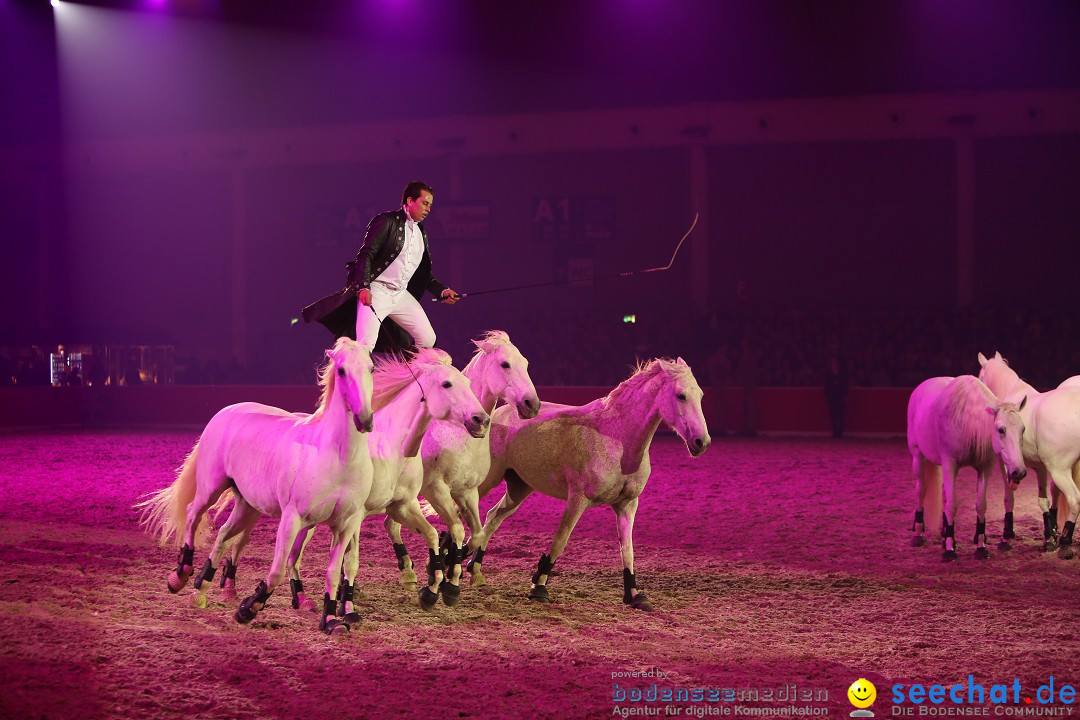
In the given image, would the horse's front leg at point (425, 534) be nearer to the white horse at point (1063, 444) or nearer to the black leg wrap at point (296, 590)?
the black leg wrap at point (296, 590)

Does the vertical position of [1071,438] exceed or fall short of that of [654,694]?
it exceeds it

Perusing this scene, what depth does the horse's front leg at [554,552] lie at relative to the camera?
22.8 feet

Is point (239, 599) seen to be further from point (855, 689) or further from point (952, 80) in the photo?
point (952, 80)

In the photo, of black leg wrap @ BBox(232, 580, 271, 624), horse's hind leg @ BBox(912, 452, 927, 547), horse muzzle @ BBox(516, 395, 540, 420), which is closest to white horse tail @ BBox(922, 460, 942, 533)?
horse's hind leg @ BBox(912, 452, 927, 547)

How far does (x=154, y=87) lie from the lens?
27219mm

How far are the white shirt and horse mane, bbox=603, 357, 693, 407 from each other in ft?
5.29

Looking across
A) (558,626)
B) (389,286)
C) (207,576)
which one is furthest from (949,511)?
(207,576)

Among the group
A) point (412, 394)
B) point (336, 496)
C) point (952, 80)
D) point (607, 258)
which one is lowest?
point (336, 496)

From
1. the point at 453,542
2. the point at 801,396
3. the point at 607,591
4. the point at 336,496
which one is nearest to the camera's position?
the point at 336,496

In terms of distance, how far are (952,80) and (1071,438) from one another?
17.9 meters

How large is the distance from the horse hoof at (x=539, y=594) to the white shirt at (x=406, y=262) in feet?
7.33

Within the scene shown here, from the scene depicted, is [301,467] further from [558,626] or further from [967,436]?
[967,436]

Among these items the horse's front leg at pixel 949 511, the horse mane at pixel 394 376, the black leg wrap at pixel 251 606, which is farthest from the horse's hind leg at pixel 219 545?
the horse's front leg at pixel 949 511

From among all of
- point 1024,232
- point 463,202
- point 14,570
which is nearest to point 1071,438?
point 14,570
